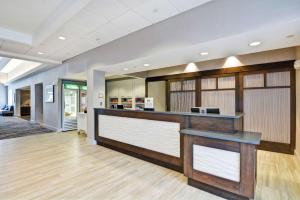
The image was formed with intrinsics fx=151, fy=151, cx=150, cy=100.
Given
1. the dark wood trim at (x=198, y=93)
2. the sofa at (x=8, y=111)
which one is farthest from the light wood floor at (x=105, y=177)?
the sofa at (x=8, y=111)

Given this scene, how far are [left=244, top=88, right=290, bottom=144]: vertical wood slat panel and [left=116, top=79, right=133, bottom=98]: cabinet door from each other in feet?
15.1

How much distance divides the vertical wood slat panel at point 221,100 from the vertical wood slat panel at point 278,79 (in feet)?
3.02

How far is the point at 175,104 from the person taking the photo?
5957 mm

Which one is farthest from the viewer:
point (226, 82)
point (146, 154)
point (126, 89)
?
point (126, 89)

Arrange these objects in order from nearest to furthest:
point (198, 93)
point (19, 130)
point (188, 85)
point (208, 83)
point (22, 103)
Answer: point (208, 83) → point (198, 93) → point (188, 85) → point (19, 130) → point (22, 103)

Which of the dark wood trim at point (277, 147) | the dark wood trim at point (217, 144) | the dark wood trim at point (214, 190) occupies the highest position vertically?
the dark wood trim at point (217, 144)

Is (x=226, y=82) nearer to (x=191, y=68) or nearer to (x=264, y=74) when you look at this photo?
(x=264, y=74)

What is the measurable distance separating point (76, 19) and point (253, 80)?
185 inches

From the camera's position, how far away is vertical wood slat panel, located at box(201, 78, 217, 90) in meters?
4.95

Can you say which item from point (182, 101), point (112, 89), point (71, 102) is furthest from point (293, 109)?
point (71, 102)

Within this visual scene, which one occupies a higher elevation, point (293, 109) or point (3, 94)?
point (3, 94)

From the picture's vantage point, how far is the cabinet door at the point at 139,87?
22.2 feet

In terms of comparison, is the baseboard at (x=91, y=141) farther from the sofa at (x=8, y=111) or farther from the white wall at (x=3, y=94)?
the white wall at (x=3, y=94)

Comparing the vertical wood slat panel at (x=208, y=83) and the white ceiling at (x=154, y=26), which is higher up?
the white ceiling at (x=154, y=26)
